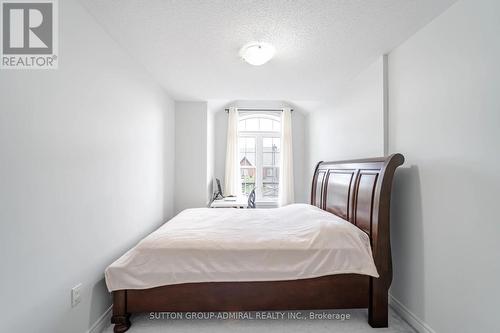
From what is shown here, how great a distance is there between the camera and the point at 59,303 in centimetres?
138

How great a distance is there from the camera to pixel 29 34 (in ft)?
4.29

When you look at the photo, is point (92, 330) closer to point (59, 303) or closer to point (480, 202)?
point (59, 303)

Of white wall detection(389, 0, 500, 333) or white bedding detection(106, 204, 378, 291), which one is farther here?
white bedding detection(106, 204, 378, 291)

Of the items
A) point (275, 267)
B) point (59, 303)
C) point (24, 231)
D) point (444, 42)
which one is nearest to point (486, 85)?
point (444, 42)

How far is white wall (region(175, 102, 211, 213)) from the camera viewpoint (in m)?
3.94

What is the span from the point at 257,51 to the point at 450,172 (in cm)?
178

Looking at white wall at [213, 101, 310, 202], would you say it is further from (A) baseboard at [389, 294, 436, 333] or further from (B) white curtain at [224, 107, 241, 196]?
(A) baseboard at [389, 294, 436, 333]

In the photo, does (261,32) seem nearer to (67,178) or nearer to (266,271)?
(67,178)

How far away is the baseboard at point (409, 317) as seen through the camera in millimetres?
1712

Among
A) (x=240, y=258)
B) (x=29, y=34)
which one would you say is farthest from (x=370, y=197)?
(x=29, y=34)

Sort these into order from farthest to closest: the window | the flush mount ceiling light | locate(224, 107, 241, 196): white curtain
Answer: the window, locate(224, 107, 241, 196): white curtain, the flush mount ceiling light

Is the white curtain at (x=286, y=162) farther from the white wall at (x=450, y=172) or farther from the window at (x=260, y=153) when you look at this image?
the white wall at (x=450, y=172)

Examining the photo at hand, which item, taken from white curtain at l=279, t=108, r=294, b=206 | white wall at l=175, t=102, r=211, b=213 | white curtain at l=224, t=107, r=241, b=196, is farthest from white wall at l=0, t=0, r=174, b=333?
white curtain at l=279, t=108, r=294, b=206

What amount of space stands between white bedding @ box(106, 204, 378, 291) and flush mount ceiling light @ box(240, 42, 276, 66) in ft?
5.38
